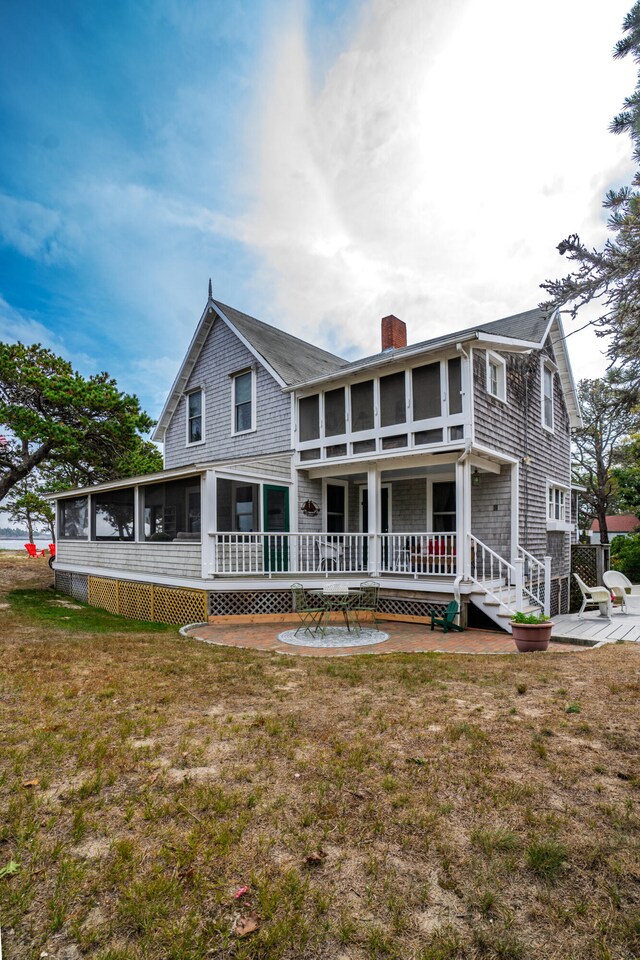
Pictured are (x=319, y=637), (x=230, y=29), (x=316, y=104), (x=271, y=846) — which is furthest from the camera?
(x=316, y=104)

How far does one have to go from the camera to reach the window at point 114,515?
47.0 ft

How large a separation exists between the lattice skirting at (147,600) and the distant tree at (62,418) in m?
5.78

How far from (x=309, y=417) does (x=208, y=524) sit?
4189 millimetres

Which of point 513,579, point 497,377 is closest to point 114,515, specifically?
point 513,579

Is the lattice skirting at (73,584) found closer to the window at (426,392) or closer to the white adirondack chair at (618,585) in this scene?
the window at (426,392)

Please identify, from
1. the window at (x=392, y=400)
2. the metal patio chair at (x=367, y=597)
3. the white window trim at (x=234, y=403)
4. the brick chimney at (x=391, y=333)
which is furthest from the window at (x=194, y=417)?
the metal patio chair at (x=367, y=597)

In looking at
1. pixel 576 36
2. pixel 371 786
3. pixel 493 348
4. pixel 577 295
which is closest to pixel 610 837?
pixel 371 786

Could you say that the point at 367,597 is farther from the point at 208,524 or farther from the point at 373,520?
the point at 208,524

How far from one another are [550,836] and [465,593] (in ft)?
25.2

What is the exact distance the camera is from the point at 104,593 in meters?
14.9

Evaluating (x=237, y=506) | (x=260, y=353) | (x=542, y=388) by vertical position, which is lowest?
(x=237, y=506)

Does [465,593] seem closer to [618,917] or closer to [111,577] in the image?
[618,917]

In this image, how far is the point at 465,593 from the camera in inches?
401

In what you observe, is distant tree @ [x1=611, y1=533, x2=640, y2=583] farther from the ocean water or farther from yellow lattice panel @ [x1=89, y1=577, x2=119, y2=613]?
the ocean water
